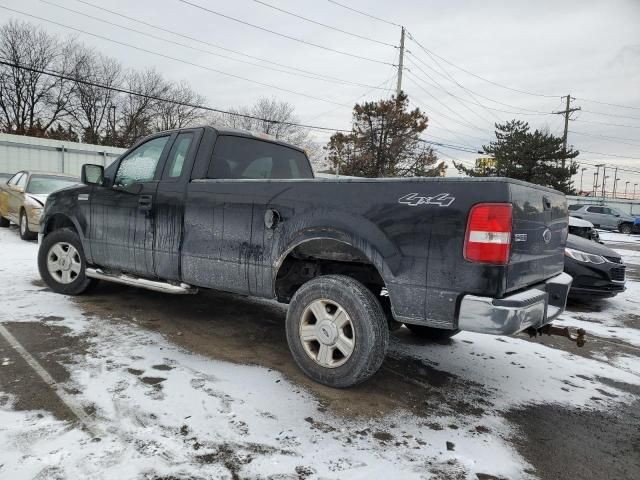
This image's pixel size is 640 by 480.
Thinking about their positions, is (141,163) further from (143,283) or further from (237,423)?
(237,423)

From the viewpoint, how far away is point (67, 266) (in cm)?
529

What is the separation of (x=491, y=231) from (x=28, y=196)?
10.3 m

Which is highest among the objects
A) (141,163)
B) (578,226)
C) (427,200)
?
(141,163)

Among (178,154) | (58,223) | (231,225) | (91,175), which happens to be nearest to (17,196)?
(58,223)

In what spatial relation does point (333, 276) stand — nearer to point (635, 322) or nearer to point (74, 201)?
point (74, 201)

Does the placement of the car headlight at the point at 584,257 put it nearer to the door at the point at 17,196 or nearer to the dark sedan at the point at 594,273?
the dark sedan at the point at 594,273

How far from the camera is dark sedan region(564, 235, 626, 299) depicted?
6488 mm

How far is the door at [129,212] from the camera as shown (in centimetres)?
437

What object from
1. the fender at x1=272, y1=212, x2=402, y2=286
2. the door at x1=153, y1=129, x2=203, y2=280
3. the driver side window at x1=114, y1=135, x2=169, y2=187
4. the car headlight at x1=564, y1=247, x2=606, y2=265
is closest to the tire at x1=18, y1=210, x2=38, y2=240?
the driver side window at x1=114, y1=135, x2=169, y2=187

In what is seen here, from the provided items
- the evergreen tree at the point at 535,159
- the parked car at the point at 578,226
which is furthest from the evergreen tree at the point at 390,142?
the parked car at the point at 578,226

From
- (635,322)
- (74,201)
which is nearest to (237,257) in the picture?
(74,201)

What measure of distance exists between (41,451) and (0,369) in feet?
4.39

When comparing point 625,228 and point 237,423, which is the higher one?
point 625,228

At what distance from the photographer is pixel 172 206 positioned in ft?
13.6
